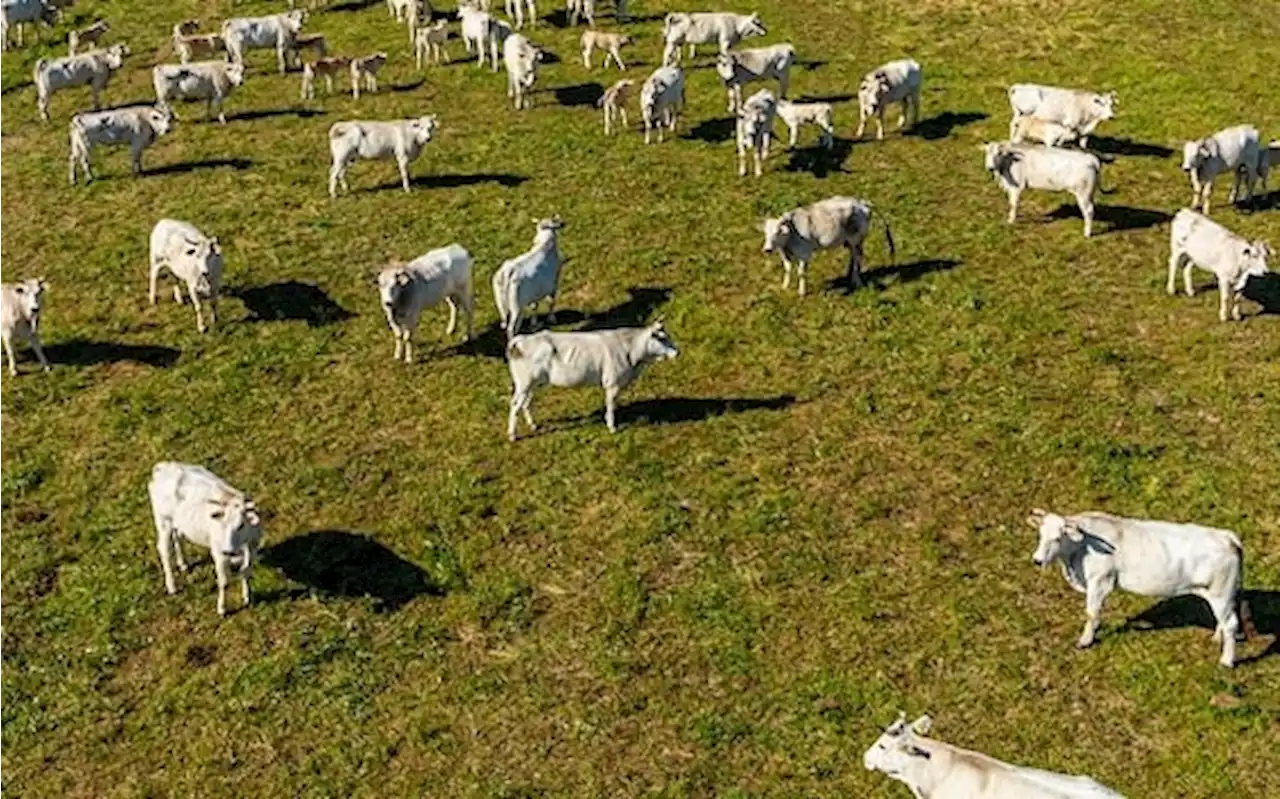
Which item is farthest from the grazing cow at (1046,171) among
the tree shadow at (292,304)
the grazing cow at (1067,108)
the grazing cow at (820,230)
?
the tree shadow at (292,304)

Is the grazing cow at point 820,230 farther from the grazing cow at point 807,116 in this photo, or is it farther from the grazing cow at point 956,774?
the grazing cow at point 956,774

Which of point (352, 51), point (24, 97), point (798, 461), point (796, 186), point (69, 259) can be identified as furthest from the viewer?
point (352, 51)

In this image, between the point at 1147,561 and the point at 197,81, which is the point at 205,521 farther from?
the point at 197,81

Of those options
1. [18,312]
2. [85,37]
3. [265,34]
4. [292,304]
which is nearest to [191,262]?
[292,304]

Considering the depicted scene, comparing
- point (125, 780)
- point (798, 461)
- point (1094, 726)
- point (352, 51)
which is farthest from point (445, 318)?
point (352, 51)

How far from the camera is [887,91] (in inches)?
1256

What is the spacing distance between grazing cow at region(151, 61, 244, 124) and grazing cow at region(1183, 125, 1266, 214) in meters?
23.6

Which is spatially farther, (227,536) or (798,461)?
(798,461)

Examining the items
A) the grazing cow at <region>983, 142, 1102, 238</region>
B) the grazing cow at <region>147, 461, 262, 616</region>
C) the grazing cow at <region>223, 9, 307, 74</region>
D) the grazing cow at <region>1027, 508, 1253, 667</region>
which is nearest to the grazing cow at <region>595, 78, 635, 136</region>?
the grazing cow at <region>983, 142, 1102, 238</region>

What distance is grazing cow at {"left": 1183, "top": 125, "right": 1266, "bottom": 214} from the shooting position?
26.8 metres

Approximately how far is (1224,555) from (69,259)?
23.0m

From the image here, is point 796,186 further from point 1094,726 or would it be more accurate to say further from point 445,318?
point 1094,726

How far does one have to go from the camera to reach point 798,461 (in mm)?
19875

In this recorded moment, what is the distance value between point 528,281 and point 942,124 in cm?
1507
